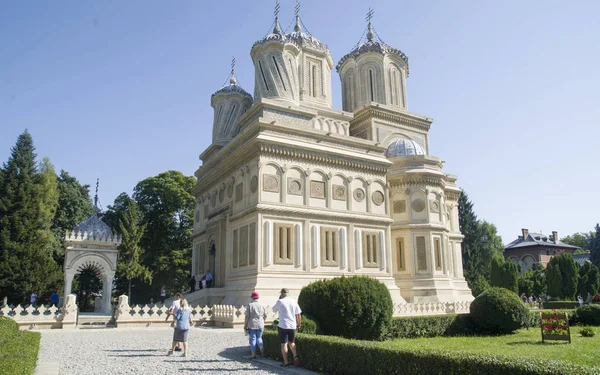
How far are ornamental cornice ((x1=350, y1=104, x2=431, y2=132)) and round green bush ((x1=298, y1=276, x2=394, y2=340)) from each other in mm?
19415

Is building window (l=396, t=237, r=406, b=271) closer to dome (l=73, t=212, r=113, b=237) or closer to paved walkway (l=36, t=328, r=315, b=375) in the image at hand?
paved walkway (l=36, t=328, r=315, b=375)

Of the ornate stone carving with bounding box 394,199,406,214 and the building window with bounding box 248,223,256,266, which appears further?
the ornate stone carving with bounding box 394,199,406,214

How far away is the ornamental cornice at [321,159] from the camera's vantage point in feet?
74.5

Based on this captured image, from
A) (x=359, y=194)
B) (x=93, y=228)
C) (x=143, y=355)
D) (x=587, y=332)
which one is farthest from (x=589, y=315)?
(x=93, y=228)

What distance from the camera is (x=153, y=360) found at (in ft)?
32.8

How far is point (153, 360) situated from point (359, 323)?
5.37 metres

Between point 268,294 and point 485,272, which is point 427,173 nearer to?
point 268,294

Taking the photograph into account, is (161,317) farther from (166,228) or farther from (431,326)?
(166,228)

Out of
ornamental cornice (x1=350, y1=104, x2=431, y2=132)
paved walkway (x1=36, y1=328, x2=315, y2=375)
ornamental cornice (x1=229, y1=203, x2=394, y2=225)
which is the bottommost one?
paved walkway (x1=36, y1=328, x2=315, y2=375)

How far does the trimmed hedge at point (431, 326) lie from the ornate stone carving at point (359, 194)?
10007 mm

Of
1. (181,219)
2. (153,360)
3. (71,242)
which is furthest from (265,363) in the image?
(181,219)

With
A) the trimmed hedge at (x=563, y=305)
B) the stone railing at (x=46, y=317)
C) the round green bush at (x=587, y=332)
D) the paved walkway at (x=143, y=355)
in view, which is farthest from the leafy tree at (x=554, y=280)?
the stone railing at (x=46, y=317)

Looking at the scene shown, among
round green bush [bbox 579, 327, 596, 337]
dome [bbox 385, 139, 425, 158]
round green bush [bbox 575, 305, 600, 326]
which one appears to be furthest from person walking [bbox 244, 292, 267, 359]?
dome [bbox 385, 139, 425, 158]

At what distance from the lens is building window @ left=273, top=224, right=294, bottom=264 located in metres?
21.9
